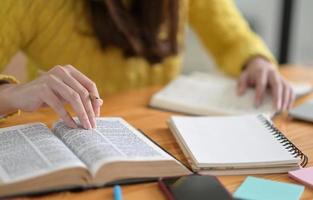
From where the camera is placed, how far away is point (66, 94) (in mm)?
827

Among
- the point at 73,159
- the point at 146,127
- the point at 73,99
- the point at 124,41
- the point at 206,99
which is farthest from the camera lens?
the point at 124,41

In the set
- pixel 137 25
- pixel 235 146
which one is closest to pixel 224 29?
pixel 137 25

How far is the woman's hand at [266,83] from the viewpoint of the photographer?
1138 mm

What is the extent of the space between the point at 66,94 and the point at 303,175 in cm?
38

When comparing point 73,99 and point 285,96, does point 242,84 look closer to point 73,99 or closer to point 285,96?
point 285,96

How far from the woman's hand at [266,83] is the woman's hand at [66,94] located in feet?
1.42

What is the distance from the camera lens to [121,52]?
4.44 feet

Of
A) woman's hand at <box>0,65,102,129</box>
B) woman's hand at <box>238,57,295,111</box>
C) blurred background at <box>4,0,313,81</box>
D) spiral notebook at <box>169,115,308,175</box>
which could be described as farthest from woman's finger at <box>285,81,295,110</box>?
blurred background at <box>4,0,313,81</box>

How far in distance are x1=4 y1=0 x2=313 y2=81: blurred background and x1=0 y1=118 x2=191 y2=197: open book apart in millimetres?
1903

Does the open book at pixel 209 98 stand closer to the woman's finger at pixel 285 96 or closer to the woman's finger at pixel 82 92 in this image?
the woman's finger at pixel 285 96

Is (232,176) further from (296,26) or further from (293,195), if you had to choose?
(296,26)

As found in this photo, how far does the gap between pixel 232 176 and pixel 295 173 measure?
0.31 ft

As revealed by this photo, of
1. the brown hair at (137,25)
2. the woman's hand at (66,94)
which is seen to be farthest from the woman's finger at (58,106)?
the brown hair at (137,25)

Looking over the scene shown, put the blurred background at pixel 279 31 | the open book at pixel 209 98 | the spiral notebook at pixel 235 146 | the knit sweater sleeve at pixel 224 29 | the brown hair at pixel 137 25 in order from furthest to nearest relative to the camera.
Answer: the blurred background at pixel 279 31, the knit sweater sleeve at pixel 224 29, the brown hair at pixel 137 25, the open book at pixel 209 98, the spiral notebook at pixel 235 146
